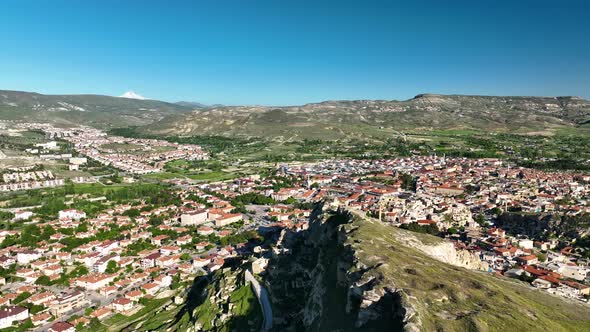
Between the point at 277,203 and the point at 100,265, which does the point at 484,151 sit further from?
the point at 100,265

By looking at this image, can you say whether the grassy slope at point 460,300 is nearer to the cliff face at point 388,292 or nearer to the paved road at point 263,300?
the cliff face at point 388,292

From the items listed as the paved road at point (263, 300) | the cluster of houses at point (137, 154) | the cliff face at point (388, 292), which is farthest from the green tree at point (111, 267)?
the cluster of houses at point (137, 154)

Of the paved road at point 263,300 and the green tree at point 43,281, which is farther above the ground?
the paved road at point 263,300

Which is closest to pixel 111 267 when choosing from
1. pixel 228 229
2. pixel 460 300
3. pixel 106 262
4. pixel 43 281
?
pixel 106 262

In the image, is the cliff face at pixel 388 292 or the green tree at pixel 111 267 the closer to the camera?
the cliff face at pixel 388 292

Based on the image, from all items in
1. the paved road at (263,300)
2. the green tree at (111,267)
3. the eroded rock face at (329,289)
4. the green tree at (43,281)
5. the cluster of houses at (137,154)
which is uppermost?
the eroded rock face at (329,289)

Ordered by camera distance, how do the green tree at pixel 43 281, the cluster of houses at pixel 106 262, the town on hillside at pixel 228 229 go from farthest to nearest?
the green tree at pixel 43 281 → the town on hillside at pixel 228 229 → the cluster of houses at pixel 106 262

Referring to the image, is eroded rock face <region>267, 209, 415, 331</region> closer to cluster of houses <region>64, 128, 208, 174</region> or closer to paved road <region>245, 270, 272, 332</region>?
paved road <region>245, 270, 272, 332</region>

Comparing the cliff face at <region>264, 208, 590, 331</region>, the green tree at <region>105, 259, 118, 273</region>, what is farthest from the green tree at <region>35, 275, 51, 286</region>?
the cliff face at <region>264, 208, 590, 331</region>
